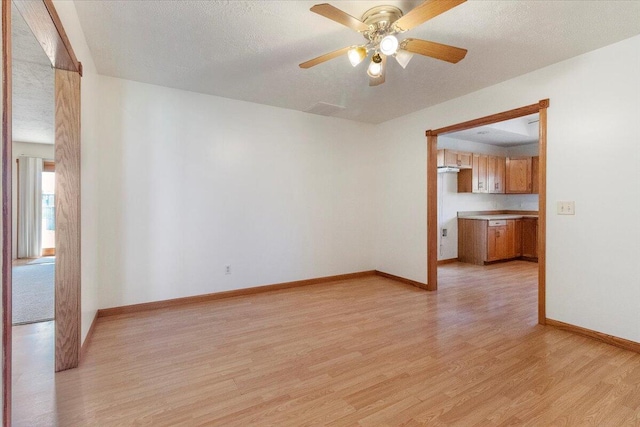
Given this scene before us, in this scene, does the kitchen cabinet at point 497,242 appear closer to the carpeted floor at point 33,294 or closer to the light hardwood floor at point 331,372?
the light hardwood floor at point 331,372

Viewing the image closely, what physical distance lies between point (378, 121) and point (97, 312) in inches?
175

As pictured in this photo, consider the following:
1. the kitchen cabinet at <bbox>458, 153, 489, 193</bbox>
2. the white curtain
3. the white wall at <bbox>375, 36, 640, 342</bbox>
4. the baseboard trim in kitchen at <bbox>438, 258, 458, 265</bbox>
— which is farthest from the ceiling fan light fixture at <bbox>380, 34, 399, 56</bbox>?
the white curtain

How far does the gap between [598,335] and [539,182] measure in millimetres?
1443

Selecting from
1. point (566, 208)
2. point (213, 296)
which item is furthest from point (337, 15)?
point (213, 296)

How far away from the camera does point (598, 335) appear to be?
255 cm

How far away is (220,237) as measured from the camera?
12.2 ft

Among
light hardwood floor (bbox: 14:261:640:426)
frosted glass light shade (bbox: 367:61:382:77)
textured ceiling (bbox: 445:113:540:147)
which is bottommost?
light hardwood floor (bbox: 14:261:640:426)

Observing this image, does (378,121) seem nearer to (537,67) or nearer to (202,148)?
(537,67)

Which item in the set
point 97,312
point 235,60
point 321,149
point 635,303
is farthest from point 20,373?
point 635,303

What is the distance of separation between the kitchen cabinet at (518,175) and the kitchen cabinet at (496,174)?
4.8 inches

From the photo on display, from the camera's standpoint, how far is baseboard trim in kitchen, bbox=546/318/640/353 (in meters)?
2.36

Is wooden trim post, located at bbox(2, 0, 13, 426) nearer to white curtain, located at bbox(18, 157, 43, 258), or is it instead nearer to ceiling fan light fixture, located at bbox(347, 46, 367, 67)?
ceiling fan light fixture, located at bbox(347, 46, 367, 67)

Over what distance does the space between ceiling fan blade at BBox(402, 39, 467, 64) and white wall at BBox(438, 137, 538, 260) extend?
12.6 ft

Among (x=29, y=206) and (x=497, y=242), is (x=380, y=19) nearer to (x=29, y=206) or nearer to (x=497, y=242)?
(x=497, y=242)
